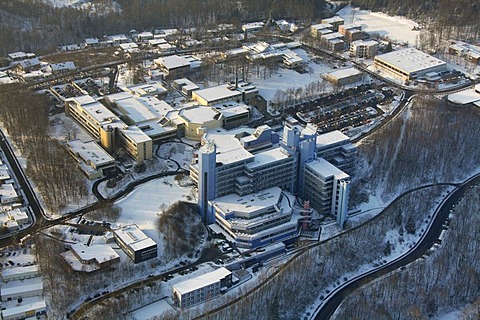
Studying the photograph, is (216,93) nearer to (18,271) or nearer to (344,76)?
(344,76)

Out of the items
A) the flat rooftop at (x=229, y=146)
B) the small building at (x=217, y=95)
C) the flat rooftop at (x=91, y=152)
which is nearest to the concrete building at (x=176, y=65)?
the small building at (x=217, y=95)

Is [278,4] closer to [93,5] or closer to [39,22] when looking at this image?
[93,5]

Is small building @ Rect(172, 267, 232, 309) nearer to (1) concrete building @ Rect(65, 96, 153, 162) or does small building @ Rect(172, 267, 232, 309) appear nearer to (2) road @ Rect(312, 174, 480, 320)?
(2) road @ Rect(312, 174, 480, 320)

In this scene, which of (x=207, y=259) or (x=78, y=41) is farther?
(x=78, y=41)

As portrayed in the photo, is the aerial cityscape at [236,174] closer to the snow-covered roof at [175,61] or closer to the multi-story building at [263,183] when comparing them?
the multi-story building at [263,183]

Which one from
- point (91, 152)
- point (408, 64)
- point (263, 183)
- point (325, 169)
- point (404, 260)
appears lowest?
point (404, 260)

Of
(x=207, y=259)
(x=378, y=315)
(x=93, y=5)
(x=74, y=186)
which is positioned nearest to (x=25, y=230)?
(x=74, y=186)

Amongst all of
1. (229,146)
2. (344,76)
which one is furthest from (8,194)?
(344,76)
